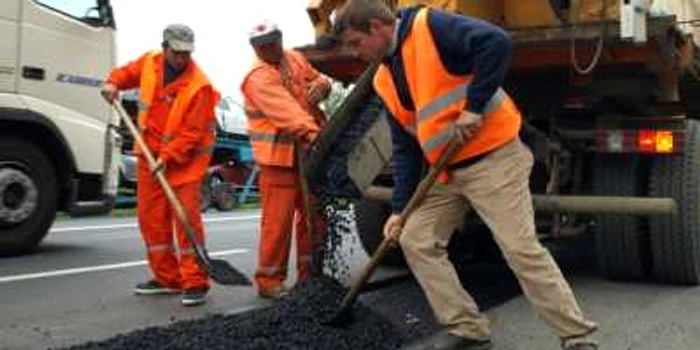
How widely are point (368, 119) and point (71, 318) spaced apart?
1976 millimetres


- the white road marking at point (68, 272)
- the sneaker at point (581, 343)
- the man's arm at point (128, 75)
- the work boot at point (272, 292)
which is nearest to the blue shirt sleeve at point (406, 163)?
the sneaker at point (581, 343)

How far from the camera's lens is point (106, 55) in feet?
31.4

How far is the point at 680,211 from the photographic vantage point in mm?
6656

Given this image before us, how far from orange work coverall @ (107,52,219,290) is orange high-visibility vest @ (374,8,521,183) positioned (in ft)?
7.78

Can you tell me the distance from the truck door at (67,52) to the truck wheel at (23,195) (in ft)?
1.60

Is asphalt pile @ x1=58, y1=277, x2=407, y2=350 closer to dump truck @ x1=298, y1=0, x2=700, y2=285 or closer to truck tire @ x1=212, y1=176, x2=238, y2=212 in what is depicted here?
dump truck @ x1=298, y1=0, x2=700, y2=285

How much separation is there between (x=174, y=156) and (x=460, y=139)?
2.61m

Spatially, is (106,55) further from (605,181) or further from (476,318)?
(476,318)

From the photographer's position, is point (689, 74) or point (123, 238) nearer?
point (689, 74)

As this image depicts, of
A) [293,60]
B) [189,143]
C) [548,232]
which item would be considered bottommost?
[548,232]

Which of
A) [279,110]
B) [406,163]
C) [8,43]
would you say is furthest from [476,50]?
[8,43]

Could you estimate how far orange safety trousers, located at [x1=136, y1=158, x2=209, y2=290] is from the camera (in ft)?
21.2

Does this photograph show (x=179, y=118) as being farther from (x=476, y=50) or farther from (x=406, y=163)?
(x=476, y=50)

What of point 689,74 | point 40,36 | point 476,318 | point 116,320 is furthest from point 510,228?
point 40,36
